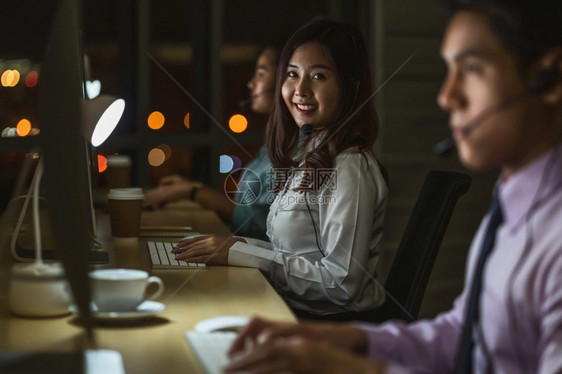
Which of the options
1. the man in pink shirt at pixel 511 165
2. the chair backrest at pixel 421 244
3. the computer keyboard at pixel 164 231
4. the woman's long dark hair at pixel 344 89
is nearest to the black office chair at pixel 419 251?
the chair backrest at pixel 421 244

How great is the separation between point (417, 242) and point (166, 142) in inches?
77.5

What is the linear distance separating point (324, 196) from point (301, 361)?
103cm

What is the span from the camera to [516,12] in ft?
2.97

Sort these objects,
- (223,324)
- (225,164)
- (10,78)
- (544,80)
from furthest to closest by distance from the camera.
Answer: (225,164) → (10,78) → (223,324) → (544,80)

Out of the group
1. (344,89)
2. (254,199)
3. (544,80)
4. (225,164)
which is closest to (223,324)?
(544,80)

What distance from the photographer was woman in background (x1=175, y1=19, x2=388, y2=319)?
183 cm

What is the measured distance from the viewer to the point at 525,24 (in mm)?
903

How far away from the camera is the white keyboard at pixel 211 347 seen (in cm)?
101

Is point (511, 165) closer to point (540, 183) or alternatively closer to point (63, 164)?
point (540, 183)

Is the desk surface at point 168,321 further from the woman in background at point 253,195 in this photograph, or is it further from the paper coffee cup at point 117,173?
the paper coffee cup at point 117,173

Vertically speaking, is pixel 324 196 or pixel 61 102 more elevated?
pixel 61 102

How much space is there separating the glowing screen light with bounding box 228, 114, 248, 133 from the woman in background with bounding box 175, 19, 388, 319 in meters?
1.72

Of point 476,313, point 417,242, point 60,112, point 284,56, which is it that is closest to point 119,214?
point 284,56

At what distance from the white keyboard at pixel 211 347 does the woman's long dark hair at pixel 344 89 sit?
33.3 inches
